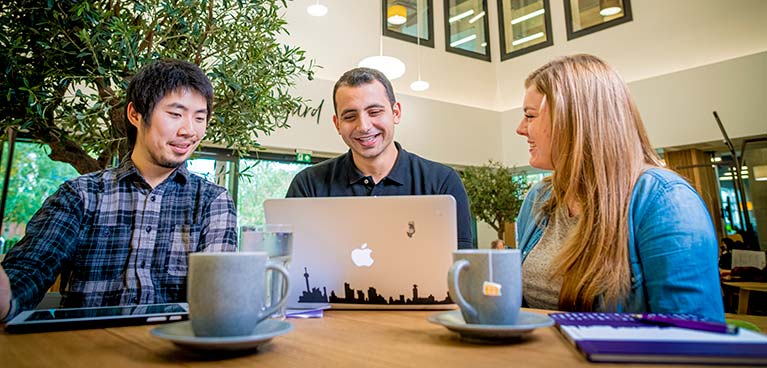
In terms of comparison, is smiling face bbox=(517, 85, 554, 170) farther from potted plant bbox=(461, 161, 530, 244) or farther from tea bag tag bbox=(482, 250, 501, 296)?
potted plant bbox=(461, 161, 530, 244)

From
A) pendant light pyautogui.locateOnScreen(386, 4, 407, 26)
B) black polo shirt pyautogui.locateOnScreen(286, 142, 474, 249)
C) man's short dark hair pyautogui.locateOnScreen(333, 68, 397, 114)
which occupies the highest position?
pendant light pyautogui.locateOnScreen(386, 4, 407, 26)

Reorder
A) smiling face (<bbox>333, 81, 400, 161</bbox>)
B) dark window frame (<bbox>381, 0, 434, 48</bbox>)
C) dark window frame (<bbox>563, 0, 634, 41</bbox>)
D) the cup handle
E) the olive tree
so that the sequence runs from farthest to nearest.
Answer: dark window frame (<bbox>381, 0, 434, 48</bbox>) < dark window frame (<bbox>563, 0, 634, 41</bbox>) < smiling face (<bbox>333, 81, 400, 161</bbox>) < the olive tree < the cup handle

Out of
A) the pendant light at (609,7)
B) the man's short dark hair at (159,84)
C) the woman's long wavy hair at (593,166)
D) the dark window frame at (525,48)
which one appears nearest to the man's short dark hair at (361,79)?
the man's short dark hair at (159,84)

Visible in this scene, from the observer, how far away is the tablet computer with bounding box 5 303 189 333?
78 cm

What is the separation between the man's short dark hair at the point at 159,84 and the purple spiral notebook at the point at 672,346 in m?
1.27

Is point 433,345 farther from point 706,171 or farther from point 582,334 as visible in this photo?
point 706,171

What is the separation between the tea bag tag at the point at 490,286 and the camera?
698 mm

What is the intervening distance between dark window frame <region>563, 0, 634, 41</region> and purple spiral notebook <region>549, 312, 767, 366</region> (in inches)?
273

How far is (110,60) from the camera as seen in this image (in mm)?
1768

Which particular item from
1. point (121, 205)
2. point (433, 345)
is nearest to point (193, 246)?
point (121, 205)

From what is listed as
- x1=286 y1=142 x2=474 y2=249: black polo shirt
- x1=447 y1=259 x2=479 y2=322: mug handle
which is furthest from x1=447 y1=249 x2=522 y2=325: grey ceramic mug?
x1=286 y1=142 x2=474 y2=249: black polo shirt

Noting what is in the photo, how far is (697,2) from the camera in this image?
5762 millimetres

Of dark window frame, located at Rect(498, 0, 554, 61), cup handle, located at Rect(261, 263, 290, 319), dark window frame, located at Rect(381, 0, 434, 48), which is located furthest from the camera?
dark window frame, located at Rect(498, 0, 554, 61)

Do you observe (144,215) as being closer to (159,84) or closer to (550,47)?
(159,84)
